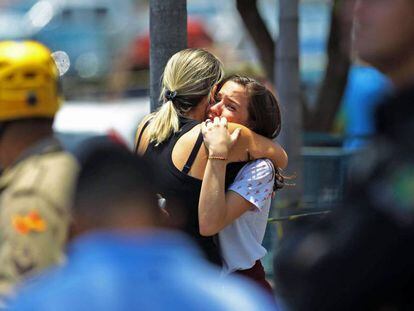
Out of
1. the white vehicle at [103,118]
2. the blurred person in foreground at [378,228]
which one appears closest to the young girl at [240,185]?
the blurred person in foreground at [378,228]

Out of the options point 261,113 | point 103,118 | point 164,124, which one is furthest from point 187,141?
point 103,118

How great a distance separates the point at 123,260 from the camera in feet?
6.24

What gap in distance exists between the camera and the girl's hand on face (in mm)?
3668

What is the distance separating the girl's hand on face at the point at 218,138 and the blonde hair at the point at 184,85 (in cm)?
23

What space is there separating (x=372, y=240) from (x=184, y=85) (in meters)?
2.02

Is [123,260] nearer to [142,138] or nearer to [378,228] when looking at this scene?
[378,228]

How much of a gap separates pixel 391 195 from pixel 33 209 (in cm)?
91

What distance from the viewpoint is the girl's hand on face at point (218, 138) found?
3.67 m

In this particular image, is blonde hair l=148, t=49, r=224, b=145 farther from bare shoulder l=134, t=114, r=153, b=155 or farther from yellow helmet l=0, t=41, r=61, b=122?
yellow helmet l=0, t=41, r=61, b=122

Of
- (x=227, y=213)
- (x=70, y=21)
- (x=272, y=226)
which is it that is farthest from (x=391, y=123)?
(x=70, y=21)

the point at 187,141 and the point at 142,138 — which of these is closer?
the point at 187,141

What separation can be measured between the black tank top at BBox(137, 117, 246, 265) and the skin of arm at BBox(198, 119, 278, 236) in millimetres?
→ 59

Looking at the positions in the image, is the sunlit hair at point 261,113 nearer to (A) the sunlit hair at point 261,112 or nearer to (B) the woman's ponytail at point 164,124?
(A) the sunlit hair at point 261,112

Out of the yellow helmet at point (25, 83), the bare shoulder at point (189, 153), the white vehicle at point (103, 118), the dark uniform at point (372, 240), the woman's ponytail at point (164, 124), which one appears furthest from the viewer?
the white vehicle at point (103, 118)
